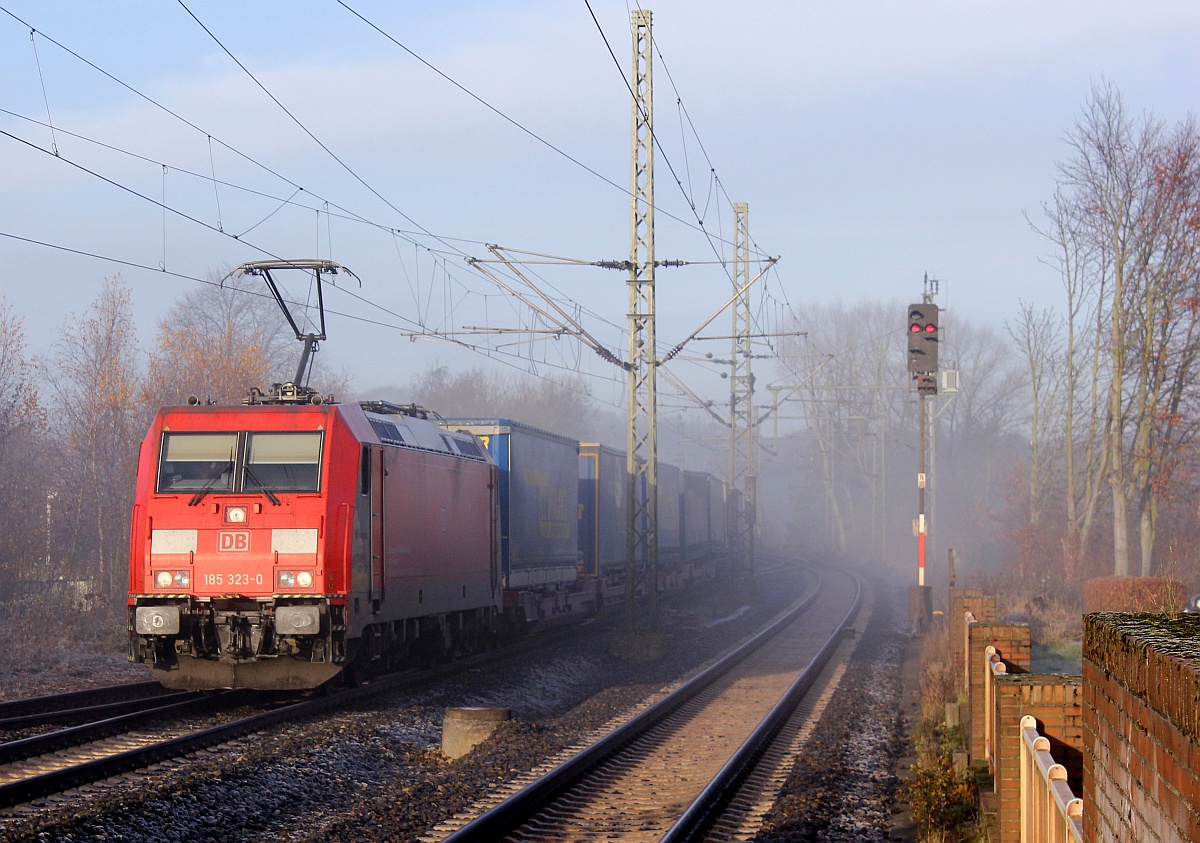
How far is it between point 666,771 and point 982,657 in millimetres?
2944

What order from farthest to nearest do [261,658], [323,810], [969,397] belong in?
[969,397]
[261,658]
[323,810]

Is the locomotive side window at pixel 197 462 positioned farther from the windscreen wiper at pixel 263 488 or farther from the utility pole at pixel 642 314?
the utility pole at pixel 642 314

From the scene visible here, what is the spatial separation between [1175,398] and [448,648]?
18.2m

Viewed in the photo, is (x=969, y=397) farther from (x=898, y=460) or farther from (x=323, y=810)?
(x=323, y=810)

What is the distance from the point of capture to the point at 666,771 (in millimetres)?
10648

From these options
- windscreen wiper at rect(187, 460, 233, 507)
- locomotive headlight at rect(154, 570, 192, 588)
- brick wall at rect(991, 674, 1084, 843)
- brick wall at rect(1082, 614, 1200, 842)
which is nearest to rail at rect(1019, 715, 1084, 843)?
brick wall at rect(1082, 614, 1200, 842)

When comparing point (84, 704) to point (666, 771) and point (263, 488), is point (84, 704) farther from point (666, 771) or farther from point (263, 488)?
point (666, 771)

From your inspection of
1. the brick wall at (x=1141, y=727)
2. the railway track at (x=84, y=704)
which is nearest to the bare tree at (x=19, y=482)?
the railway track at (x=84, y=704)

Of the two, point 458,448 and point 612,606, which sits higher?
point 458,448

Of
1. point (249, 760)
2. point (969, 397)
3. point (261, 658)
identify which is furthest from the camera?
point (969, 397)

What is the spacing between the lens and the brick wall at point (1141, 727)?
2166 millimetres

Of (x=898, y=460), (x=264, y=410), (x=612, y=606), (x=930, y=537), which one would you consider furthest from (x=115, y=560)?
(x=898, y=460)

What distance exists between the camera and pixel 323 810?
8.98 m

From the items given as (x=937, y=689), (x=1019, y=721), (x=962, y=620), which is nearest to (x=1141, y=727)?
(x=1019, y=721)
